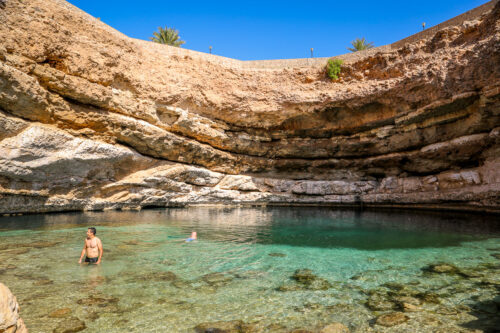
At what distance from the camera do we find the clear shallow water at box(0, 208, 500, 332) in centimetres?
351

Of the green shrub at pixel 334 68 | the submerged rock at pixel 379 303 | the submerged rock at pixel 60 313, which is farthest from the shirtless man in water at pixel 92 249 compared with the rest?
the green shrub at pixel 334 68

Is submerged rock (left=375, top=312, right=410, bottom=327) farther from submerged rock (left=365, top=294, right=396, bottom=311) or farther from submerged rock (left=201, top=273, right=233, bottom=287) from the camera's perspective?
submerged rock (left=201, top=273, right=233, bottom=287)

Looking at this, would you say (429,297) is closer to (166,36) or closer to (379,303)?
(379,303)

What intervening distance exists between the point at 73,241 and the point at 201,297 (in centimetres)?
555

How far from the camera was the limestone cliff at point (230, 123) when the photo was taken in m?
12.7

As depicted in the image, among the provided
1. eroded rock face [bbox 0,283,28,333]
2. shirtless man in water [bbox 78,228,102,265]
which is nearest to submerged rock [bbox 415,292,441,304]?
eroded rock face [bbox 0,283,28,333]

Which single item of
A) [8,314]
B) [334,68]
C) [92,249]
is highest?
[334,68]

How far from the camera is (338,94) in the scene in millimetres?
17531

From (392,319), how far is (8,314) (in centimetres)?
384

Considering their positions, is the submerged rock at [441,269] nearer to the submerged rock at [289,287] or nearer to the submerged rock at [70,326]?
the submerged rock at [289,287]

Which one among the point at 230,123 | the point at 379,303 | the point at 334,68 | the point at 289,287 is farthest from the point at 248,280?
the point at 334,68

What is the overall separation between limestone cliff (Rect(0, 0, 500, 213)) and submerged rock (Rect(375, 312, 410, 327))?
1390 cm

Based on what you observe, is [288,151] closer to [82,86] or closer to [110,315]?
[82,86]

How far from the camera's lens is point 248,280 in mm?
4945
